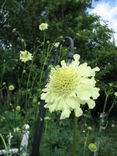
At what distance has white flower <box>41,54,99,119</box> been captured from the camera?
1737 mm

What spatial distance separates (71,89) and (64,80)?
71mm

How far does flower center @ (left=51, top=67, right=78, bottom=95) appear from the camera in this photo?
6.13 ft

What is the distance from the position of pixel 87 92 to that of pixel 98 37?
1349 cm

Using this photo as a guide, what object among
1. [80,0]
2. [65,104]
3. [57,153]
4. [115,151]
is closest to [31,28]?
[80,0]

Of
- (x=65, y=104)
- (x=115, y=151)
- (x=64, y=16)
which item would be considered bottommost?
(x=115, y=151)

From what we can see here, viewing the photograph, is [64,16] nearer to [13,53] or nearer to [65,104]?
[13,53]

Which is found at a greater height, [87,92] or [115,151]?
[87,92]

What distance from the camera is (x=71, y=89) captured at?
6.09ft

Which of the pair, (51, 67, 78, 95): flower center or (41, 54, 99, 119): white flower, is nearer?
(41, 54, 99, 119): white flower

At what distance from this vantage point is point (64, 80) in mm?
1915

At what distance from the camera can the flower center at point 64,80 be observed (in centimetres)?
187

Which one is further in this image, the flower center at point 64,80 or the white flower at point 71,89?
the flower center at point 64,80

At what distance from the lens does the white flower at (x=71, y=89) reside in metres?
1.74

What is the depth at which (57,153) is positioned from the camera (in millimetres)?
5578
